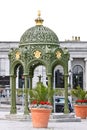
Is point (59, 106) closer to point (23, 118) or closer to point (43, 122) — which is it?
point (23, 118)

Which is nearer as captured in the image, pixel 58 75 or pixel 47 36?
pixel 47 36

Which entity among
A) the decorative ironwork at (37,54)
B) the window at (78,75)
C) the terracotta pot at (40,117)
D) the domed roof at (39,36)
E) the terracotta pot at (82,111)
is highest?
the window at (78,75)

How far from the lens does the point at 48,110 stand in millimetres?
28953

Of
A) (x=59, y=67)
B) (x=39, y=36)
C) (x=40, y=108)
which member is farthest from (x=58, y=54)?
(x=59, y=67)

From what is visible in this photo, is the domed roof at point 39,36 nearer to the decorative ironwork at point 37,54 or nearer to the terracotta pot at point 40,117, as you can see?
the decorative ironwork at point 37,54

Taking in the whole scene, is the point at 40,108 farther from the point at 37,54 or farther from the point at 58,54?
the point at 58,54

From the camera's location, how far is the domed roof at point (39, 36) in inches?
1351

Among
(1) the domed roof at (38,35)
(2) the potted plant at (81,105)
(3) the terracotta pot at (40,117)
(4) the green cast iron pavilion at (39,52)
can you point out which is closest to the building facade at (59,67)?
(2) the potted plant at (81,105)

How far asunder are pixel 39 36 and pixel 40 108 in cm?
641

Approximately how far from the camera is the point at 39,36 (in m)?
34.3

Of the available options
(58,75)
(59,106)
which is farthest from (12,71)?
(58,75)

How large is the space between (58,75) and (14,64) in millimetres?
59405

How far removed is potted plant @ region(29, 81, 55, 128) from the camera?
94.0 ft

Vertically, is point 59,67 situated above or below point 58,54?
above
